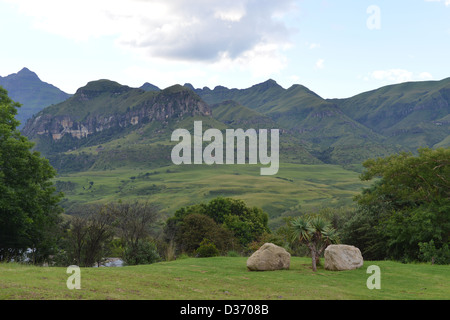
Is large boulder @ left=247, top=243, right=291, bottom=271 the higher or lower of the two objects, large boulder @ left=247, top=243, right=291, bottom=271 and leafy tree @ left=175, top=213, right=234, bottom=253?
the higher

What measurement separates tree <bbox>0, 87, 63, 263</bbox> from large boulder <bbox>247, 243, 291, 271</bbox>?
17.6m

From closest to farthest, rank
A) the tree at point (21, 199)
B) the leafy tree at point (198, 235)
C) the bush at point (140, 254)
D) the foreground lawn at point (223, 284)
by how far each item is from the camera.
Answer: the foreground lawn at point (223, 284) < the tree at point (21, 199) < the bush at point (140, 254) < the leafy tree at point (198, 235)

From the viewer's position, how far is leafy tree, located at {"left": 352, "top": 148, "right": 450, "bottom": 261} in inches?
1144

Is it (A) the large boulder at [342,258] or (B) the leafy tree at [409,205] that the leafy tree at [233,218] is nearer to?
(B) the leafy tree at [409,205]

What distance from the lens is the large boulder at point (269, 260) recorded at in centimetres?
2259

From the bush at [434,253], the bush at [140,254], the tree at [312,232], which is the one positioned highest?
the tree at [312,232]

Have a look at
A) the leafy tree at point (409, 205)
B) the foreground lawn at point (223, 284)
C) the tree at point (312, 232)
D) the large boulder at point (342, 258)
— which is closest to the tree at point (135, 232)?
the foreground lawn at point (223, 284)

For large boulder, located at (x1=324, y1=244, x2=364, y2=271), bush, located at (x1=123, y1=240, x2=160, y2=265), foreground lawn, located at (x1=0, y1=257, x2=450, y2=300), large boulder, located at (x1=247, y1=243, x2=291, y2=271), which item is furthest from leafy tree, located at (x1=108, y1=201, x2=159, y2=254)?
large boulder, located at (x1=324, y1=244, x2=364, y2=271)

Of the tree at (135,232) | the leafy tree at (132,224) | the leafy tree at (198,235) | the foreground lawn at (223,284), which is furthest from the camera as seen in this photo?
the leafy tree at (198,235)

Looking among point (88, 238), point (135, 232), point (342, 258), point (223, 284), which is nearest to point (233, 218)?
point (135, 232)

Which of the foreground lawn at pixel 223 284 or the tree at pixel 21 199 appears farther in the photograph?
the tree at pixel 21 199

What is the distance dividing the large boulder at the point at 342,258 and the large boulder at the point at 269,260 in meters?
2.68

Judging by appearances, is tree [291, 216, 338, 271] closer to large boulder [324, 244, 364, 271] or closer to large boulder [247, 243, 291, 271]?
large boulder [324, 244, 364, 271]
